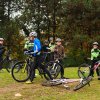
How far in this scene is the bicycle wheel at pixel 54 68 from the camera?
14.9 metres

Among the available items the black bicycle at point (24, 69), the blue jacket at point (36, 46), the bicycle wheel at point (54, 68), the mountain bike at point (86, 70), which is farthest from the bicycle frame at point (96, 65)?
the blue jacket at point (36, 46)

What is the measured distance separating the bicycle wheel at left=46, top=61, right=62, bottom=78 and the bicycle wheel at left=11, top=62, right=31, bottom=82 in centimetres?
104

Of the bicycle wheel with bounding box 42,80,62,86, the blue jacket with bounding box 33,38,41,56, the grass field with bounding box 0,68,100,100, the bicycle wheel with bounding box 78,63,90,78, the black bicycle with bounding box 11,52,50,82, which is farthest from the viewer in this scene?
the bicycle wheel with bounding box 78,63,90,78

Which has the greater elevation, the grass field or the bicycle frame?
the bicycle frame

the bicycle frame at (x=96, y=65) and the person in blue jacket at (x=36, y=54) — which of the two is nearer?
the person in blue jacket at (x=36, y=54)

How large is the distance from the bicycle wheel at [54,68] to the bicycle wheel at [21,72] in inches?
41.1

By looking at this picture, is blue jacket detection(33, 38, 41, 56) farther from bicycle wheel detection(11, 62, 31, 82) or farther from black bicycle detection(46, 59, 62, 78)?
black bicycle detection(46, 59, 62, 78)

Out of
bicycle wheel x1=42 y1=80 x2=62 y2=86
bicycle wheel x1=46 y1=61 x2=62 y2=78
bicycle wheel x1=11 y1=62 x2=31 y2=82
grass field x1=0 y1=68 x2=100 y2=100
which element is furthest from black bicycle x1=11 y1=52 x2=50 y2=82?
bicycle wheel x1=42 y1=80 x2=62 y2=86

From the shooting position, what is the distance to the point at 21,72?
1415 centimetres

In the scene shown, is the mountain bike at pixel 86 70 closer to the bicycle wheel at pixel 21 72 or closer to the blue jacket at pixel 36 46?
the bicycle wheel at pixel 21 72

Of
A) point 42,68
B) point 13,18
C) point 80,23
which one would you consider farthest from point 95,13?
point 42,68

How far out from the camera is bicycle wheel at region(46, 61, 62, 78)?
48.9 ft

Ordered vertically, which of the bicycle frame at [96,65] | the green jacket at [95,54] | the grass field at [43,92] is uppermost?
the green jacket at [95,54]

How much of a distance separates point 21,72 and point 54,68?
4.81 feet
